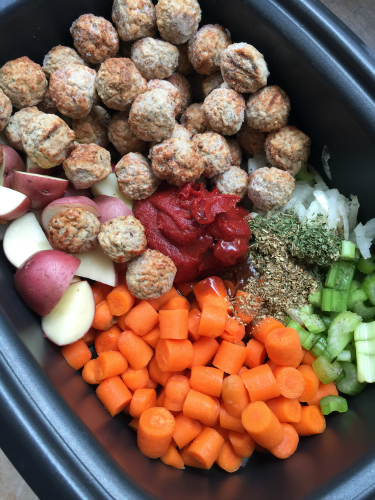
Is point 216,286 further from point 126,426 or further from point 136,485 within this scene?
point 136,485

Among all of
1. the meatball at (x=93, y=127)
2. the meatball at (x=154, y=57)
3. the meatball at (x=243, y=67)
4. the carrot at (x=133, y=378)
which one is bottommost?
the carrot at (x=133, y=378)

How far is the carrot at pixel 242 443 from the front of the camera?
181 centimetres

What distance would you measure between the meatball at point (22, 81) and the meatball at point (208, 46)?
72 cm

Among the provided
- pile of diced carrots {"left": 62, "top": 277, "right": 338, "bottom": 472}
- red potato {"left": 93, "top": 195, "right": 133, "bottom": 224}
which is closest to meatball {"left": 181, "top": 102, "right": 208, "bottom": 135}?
red potato {"left": 93, "top": 195, "right": 133, "bottom": 224}

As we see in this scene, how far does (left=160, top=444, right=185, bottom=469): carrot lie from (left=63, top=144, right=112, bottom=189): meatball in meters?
1.30

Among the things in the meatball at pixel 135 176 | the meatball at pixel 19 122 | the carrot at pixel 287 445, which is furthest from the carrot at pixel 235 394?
the meatball at pixel 19 122

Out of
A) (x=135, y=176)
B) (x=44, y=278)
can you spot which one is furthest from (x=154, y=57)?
(x=44, y=278)

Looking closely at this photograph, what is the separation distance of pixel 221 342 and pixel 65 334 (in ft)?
2.47

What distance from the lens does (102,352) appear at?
1.92 metres

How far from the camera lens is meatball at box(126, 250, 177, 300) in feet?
5.84

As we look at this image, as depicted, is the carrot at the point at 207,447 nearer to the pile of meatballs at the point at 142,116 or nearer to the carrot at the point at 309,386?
the carrot at the point at 309,386

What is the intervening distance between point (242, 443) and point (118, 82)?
5.70ft

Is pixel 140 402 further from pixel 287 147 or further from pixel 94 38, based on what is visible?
pixel 94 38

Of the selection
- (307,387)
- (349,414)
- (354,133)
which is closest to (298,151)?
(354,133)
